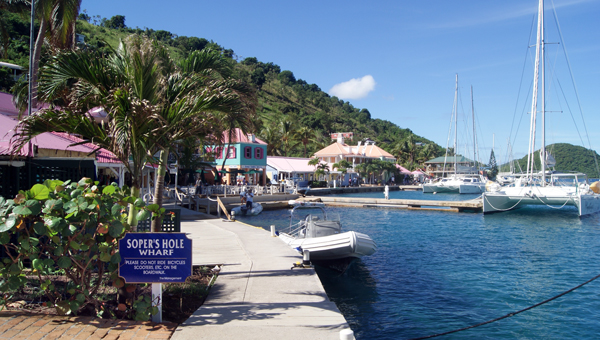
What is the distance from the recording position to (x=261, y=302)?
7.34 m

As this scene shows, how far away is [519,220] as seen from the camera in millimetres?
31078

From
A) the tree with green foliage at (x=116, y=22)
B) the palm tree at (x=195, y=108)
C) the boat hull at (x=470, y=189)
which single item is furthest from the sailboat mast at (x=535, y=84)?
the tree with green foliage at (x=116, y=22)

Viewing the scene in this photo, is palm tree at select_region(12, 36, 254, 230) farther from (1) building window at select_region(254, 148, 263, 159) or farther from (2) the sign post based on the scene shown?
(1) building window at select_region(254, 148, 263, 159)

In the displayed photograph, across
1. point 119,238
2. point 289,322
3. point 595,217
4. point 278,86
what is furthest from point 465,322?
point 278,86

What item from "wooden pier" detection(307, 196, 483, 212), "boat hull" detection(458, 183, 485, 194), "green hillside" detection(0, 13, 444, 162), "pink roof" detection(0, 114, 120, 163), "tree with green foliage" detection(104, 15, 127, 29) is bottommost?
"wooden pier" detection(307, 196, 483, 212)

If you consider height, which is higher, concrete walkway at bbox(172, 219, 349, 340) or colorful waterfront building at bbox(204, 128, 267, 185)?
colorful waterfront building at bbox(204, 128, 267, 185)

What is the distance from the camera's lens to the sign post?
6.11m

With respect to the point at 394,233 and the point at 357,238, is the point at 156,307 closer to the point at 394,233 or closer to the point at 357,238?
the point at 357,238

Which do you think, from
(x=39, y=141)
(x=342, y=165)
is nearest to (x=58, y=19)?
(x=39, y=141)

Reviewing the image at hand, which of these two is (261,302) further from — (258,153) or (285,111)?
(285,111)

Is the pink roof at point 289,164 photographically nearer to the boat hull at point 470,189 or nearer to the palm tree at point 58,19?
the boat hull at point 470,189

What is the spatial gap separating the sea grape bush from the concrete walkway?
1122mm

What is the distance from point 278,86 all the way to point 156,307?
14347 centimetres

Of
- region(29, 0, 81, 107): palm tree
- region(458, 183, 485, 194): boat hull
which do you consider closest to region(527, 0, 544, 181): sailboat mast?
region(458, 183, 485, 194): boat hull
